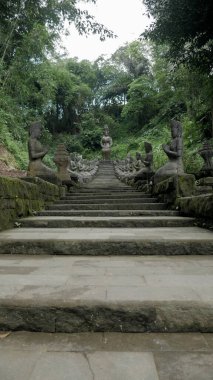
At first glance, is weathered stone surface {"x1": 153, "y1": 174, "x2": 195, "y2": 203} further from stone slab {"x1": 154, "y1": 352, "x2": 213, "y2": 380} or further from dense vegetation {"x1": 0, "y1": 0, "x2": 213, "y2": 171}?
dense vegetation {"x1": 0, "y1": 0, "x2": 213, "y2": 171}

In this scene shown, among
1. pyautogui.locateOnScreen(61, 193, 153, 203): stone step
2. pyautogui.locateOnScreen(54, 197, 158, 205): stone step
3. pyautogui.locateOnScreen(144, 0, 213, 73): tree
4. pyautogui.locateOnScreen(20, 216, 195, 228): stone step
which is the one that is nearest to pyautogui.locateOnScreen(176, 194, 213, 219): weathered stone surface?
pyautogui.locateOnScreen(20, 216, 195, 228): stone step

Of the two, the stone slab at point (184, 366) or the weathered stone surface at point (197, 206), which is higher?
the weathered stone surface at point (197, 206)

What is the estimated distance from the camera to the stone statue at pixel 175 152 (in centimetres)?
716

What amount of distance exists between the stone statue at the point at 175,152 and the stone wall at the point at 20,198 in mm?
2766

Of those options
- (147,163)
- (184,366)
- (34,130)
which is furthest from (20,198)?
(147,163)

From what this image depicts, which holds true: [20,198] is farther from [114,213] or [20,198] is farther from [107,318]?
[107,318]

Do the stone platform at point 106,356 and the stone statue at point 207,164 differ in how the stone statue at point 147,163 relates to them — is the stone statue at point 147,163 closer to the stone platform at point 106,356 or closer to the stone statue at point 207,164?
the stone statue at point 207,164

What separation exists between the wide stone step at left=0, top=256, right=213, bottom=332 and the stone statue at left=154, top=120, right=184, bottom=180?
496 centimetres

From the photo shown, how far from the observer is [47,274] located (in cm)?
250

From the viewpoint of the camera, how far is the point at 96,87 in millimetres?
42438

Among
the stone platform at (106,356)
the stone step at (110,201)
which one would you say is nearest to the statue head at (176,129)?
the stone step at (110,201)

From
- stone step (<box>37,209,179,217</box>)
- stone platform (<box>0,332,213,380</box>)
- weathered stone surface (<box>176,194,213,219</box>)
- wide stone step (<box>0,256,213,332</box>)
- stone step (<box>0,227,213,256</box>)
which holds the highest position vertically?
weathered stone surface (<box>176,194,213,219</box>)

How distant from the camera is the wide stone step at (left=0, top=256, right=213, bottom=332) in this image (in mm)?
1792

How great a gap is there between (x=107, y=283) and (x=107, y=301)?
1.24 feet
